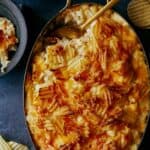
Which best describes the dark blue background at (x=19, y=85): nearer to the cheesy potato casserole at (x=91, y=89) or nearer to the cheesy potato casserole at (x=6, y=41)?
the cheesy potato casserole at (x=6, y=41)

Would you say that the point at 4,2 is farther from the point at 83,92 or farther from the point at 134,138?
the point at 134,138

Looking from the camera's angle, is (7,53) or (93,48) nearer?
(93,48)

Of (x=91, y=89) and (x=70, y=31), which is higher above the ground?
(x=70, y=31)

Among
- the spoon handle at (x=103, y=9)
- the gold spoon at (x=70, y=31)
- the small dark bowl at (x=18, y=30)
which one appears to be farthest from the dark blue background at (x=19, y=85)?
the spoon handle at (x=103, y=9)

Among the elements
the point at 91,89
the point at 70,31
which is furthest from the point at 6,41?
the point at 91,89

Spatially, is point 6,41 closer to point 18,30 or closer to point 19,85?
point 18,30

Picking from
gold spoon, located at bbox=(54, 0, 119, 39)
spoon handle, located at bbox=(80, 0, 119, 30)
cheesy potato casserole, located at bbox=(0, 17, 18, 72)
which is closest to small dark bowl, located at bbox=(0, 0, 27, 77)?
cheesy potato casserole, located at bbox=(0, 17, 18, 72)

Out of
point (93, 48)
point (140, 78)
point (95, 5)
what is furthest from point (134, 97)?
point (95, 5)
